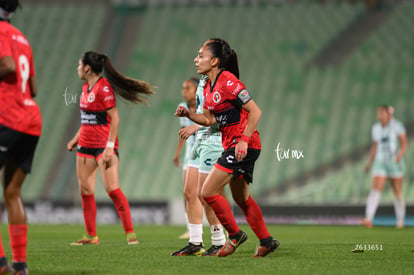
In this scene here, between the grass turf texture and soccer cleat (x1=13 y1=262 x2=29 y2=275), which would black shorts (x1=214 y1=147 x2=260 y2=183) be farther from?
soccer cleat (x1=13 y1=262 x2=29 y2=275)

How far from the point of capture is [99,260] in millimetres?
6840

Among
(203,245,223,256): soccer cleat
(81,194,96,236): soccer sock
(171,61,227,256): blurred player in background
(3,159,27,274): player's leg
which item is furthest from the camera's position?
(81,194,96,236): soccer sock

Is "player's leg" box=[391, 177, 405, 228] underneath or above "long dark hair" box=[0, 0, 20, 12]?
underneath

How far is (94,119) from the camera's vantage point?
30.3ft

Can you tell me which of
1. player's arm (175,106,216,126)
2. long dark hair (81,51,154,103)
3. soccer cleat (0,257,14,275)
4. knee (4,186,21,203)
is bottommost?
soccer cleat (0,257,14,275)

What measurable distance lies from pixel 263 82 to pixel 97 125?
12.0 m

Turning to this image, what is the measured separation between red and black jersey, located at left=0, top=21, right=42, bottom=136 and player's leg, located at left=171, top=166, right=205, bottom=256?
9.12ft

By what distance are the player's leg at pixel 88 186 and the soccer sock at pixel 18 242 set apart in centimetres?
402

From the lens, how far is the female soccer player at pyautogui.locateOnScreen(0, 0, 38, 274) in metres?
5.10

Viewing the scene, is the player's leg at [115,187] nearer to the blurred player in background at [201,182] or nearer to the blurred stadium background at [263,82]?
the blurred player in background at [201,182]

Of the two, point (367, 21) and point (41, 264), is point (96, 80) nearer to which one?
point (41, 264)

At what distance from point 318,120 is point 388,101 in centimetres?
195

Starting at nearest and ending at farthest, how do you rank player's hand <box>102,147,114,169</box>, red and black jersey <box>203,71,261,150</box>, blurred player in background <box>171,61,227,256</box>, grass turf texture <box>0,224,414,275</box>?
grass turf texture <box>0,224,414,275</box>
red and black jersey <box>203,71,261,150</box>
blurred player in background <box>171,61,227,256</box>
player's hand <box>102,147,114,169</box>

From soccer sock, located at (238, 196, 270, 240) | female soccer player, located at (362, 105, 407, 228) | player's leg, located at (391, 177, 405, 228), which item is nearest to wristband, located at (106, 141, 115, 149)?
soccer sock, located at (238, 196, 270, 240)
